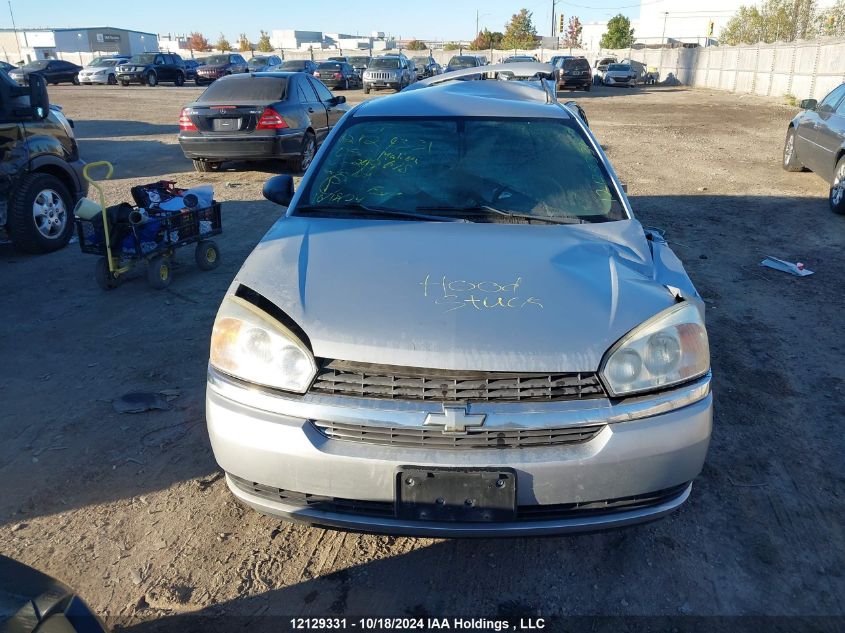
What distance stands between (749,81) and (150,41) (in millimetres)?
90106

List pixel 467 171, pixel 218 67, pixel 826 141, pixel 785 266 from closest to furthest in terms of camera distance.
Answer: pixel 467 171, pixel 785 266, pixel 826 141, pixel 218 67

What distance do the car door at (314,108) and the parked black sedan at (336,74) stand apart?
2166cm

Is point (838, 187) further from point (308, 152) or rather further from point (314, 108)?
point (314, 108)

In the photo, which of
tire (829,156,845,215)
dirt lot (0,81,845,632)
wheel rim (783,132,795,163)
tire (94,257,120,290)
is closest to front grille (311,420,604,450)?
dirt lot (0,81,845,632)

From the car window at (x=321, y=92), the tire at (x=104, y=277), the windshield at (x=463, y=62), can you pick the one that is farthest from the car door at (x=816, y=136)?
the windshield at (x=463, y=62)

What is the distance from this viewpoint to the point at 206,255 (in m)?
6.04

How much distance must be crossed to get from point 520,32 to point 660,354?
3538 inches

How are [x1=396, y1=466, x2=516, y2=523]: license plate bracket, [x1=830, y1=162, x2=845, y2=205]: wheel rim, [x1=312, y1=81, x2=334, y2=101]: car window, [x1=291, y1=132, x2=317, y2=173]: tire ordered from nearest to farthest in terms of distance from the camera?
[x1=396, y1=466, x2=516, y2=523]: license plate bracket, [x1=830, y1=162, x2=845, y2=205]: wheel rim, [x1=291, y1=132, x2=317, y2=173]: tire, [x1=312, y1=81, x2=334, y2=101]: car window

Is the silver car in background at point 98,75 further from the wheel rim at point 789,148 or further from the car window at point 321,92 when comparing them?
the wheel rim at point 789,148

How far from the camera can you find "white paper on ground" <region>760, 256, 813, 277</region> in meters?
6.09

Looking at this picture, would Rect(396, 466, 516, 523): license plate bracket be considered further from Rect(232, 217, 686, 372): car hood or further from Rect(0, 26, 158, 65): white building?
Rect(0, 26, 158, 65): white building

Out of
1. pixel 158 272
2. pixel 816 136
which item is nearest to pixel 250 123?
pixel 158 272

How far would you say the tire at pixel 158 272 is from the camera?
5.55 meters

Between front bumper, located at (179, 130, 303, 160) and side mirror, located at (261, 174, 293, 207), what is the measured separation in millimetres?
6293
